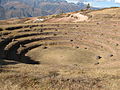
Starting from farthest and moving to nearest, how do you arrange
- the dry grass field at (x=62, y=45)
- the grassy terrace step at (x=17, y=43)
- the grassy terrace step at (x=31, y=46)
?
the grassy terrace step at (x=31, y=46) < the grassy terrace step at (x=17, y=43) < the dry grass field at (x=62, y=45)

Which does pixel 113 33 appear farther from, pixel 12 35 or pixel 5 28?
pixel 5 28

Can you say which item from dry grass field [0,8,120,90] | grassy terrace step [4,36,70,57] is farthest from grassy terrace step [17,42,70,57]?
grassy terrace step [4,36,70,57]

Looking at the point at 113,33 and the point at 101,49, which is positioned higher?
the point at 113,33

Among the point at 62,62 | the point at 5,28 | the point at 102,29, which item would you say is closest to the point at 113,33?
the point at 102,29

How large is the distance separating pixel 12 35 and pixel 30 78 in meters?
33.7

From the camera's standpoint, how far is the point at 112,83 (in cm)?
1539

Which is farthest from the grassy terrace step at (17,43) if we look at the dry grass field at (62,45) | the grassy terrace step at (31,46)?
the grassy terrace step at (31,46)

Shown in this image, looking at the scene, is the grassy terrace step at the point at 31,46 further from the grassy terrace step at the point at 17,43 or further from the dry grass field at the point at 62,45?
the grassy terrace step at the point at 17,43

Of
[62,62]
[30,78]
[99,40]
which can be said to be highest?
[30,78]

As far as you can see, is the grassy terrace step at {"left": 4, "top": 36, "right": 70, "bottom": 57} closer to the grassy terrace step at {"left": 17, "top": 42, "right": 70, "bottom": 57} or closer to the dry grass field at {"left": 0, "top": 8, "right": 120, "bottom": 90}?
the dry grass field at {"left": 0, "top": 8, "right": 120, "bottom": 90}

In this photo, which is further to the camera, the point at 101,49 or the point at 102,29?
the point at 102,29

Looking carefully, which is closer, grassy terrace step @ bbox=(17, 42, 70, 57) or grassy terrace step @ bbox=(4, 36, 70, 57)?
grassy terrace step @ bbox=(4, 36, 70, 57)

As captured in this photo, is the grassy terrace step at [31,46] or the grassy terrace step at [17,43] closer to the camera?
the grassy terrace step at [17,43]

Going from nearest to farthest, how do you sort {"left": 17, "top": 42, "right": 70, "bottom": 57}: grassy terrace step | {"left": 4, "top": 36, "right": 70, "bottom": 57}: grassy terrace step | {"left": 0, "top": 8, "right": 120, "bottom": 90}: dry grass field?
{"left": 0, "top": 8, "right": 120, "bottom": 90}: dry grass field → {"left": 4, "top": 36, "right": 70, "bottom": 57}: grassy terrace step → {"left": 17, "top": 42, "right": 70, "bottom": 57}: grassy terrace step
